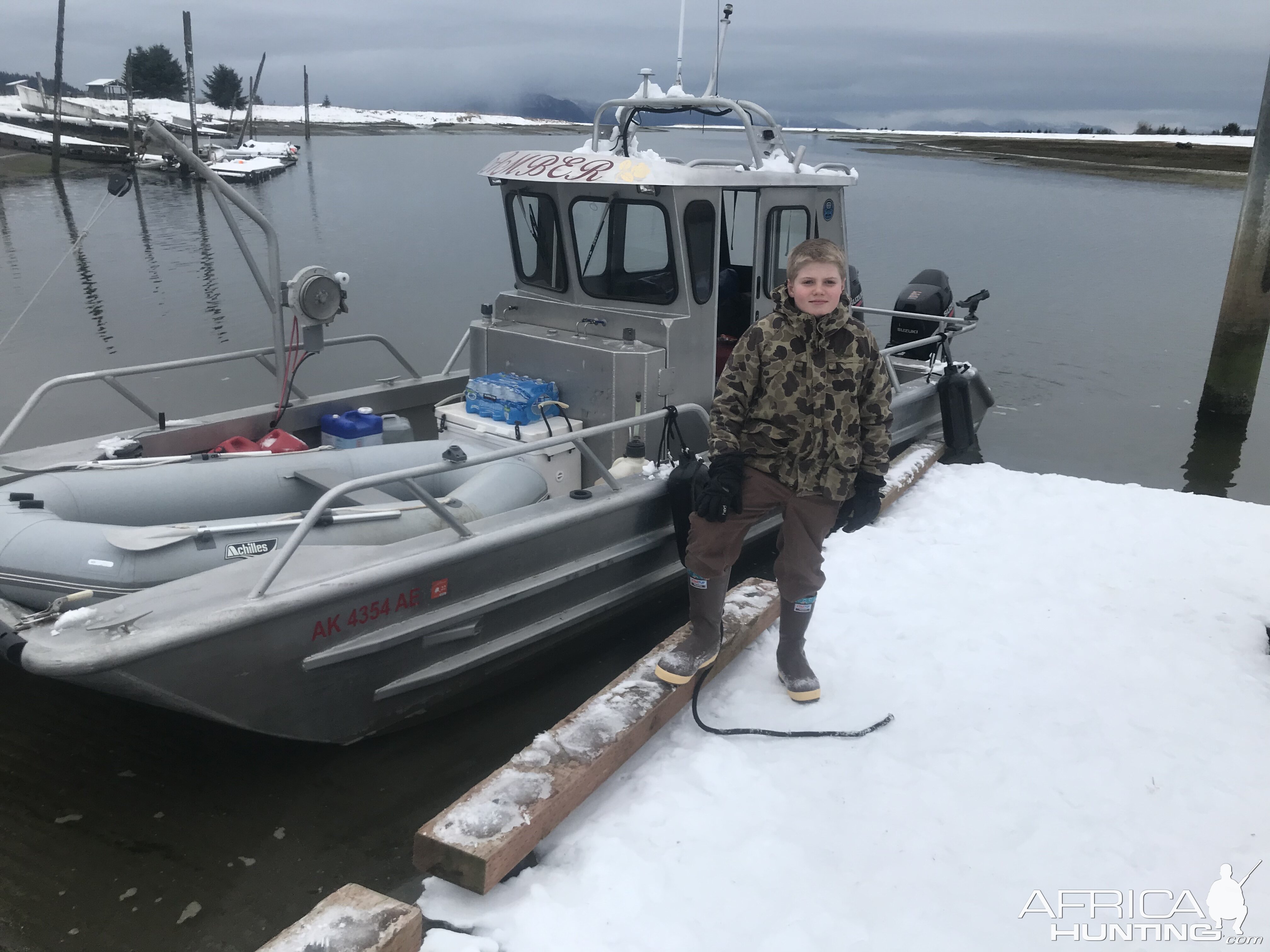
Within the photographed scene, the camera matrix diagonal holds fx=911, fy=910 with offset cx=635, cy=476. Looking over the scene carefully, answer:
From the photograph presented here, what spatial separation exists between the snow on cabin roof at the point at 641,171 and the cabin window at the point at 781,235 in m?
0.18

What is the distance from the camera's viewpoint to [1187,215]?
1115 inches

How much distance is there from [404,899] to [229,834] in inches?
30.6

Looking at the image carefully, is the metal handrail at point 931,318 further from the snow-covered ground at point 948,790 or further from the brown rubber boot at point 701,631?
the brown rubber boot at point 701,631

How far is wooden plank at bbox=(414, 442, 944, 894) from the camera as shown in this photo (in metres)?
2.52

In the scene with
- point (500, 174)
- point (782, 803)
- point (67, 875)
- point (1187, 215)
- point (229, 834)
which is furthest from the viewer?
point (1187, 215)

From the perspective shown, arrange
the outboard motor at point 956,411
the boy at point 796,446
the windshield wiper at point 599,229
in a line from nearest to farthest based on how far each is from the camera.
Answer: the boy at point 796,446, the windshield wiper at point 599,229, the outboard motor at point 956,411

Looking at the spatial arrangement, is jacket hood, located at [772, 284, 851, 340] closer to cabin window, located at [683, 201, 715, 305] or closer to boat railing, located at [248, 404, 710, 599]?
boat railing, located at [248, 404, 710, 599]

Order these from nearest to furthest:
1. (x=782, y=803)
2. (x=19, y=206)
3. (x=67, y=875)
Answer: (x=782, y=803), (x=67, y=875), (x=19, y=206)

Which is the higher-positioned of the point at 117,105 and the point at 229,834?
the point at 117,105

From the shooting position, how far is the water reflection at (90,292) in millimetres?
12172

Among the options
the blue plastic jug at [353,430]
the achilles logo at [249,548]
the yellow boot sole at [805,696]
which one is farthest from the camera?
the blue plastic jug at [353,430]

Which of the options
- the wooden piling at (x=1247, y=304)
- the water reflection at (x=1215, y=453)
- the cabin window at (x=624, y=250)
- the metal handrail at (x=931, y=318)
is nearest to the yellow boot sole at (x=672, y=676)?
the cabin window at (x=624, y=250)

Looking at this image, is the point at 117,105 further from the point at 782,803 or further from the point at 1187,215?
the point at 782,803

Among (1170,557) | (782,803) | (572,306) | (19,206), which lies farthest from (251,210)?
(19,206)
